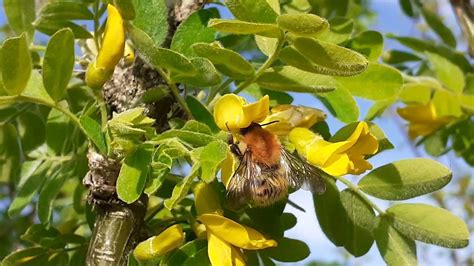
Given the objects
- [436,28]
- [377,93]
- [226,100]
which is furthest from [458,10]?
[226,100]

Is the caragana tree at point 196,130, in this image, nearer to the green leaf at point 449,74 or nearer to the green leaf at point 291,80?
the green leaf at point 291,80

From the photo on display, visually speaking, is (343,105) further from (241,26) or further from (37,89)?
(37,89)

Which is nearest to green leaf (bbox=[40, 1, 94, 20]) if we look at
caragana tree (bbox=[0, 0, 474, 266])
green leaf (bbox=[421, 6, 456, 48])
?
caragana tree (bbox=[0, 0, 474, 266])

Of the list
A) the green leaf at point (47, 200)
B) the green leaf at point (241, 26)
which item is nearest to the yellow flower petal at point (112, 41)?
the green leaf at point (241, 26)

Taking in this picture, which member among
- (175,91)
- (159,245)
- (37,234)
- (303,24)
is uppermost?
(303,24)

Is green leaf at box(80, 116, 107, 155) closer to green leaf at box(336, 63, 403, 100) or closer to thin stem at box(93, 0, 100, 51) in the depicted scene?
thin stem at box(93, 0, 100, 51)

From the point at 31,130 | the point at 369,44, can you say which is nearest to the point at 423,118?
the point at 369,44

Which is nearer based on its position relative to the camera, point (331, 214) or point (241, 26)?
point (241, 26)
